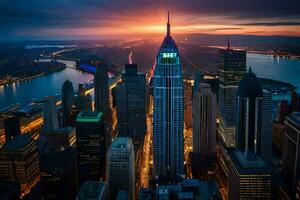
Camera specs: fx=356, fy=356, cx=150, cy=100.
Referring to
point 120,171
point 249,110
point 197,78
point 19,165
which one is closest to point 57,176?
point 19,165

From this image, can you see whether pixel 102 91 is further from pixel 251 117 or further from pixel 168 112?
pixel 251 117

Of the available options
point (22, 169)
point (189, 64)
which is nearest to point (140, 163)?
point (22, 169)

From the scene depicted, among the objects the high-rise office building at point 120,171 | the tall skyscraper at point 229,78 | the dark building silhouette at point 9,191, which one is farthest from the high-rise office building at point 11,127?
the tall skyscraper at point 229,78

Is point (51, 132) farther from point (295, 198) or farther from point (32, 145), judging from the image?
point (295, 198)

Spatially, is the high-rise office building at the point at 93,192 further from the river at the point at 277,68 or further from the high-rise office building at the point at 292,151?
the river at the point at 277,68

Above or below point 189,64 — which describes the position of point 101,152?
below
